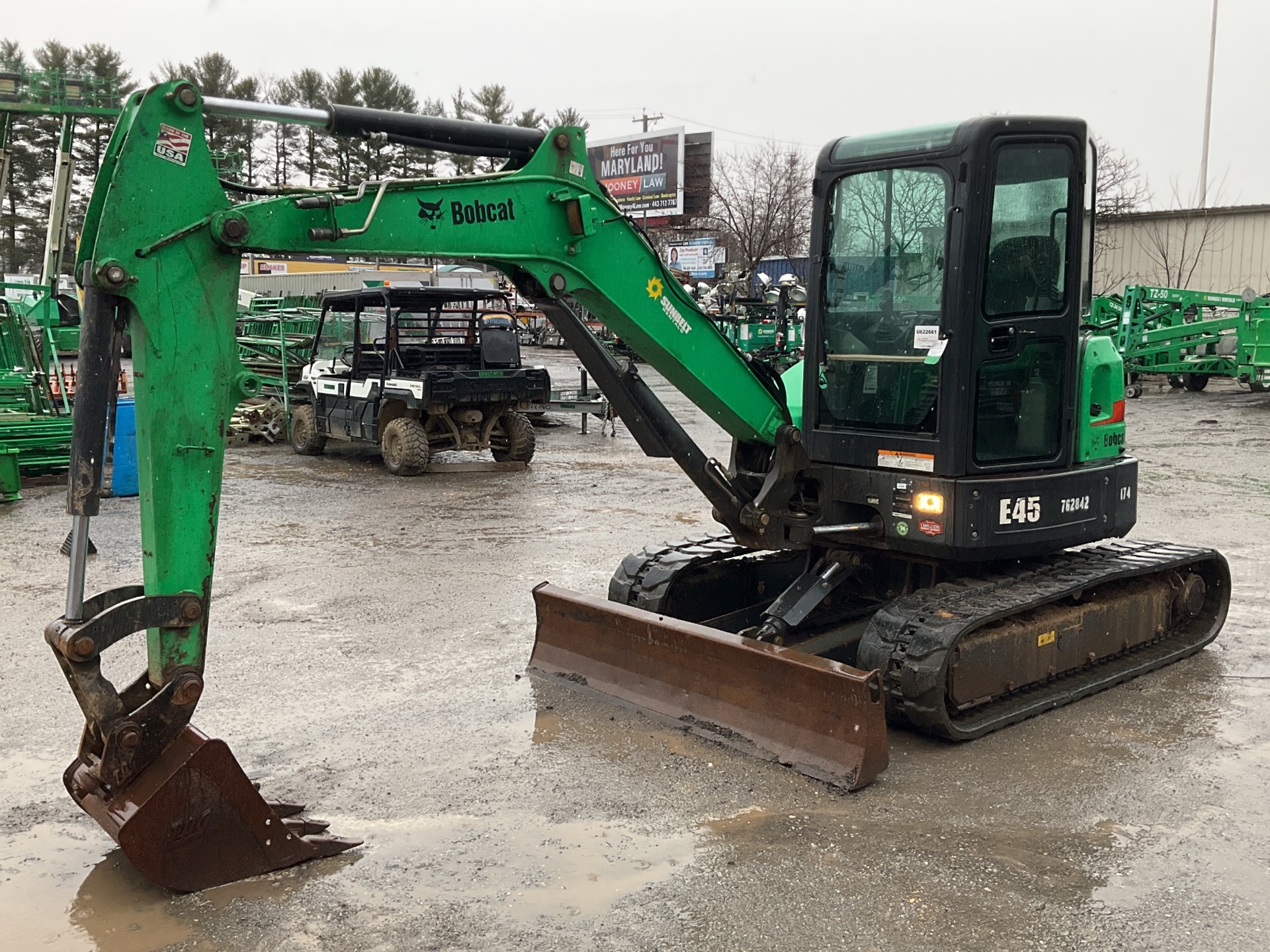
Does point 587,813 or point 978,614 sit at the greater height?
point 978,614

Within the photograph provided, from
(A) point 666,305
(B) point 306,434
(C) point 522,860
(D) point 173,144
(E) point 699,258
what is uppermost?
(E) point 699,258

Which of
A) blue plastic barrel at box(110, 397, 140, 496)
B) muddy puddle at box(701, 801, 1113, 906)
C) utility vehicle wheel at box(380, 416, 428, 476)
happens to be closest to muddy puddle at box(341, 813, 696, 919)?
muddy puddle at box(701, 801, 1113, 906)

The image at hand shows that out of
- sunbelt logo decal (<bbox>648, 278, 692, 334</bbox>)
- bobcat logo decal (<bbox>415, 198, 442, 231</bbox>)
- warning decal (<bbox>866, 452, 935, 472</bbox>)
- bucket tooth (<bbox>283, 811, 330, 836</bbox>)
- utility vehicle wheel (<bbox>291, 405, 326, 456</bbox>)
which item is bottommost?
bucket tooth (<bbox>283, 811, 330, 836</bbox>)

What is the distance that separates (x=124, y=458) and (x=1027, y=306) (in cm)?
936

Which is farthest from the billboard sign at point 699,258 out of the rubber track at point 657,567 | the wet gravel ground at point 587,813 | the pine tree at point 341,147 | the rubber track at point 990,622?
the rubber track at point 990,622

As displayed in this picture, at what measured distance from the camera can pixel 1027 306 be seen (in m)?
5.68

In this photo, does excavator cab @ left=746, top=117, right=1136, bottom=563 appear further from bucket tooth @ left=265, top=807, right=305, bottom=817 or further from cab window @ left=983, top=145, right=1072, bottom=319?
bucket tooth @ left=265, top=807, right=305, bottom=817

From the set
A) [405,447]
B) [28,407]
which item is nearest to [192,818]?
[405,447]

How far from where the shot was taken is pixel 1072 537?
6.08 meters

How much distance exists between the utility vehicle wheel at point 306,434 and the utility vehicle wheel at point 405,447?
2092mm

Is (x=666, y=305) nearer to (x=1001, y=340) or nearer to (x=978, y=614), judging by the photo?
(x=1001, y=340)

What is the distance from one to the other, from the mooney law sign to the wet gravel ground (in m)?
49.2

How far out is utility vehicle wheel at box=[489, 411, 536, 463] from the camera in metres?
14.5

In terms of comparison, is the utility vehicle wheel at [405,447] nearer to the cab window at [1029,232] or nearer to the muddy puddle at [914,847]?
the cab window at [1029,232]
